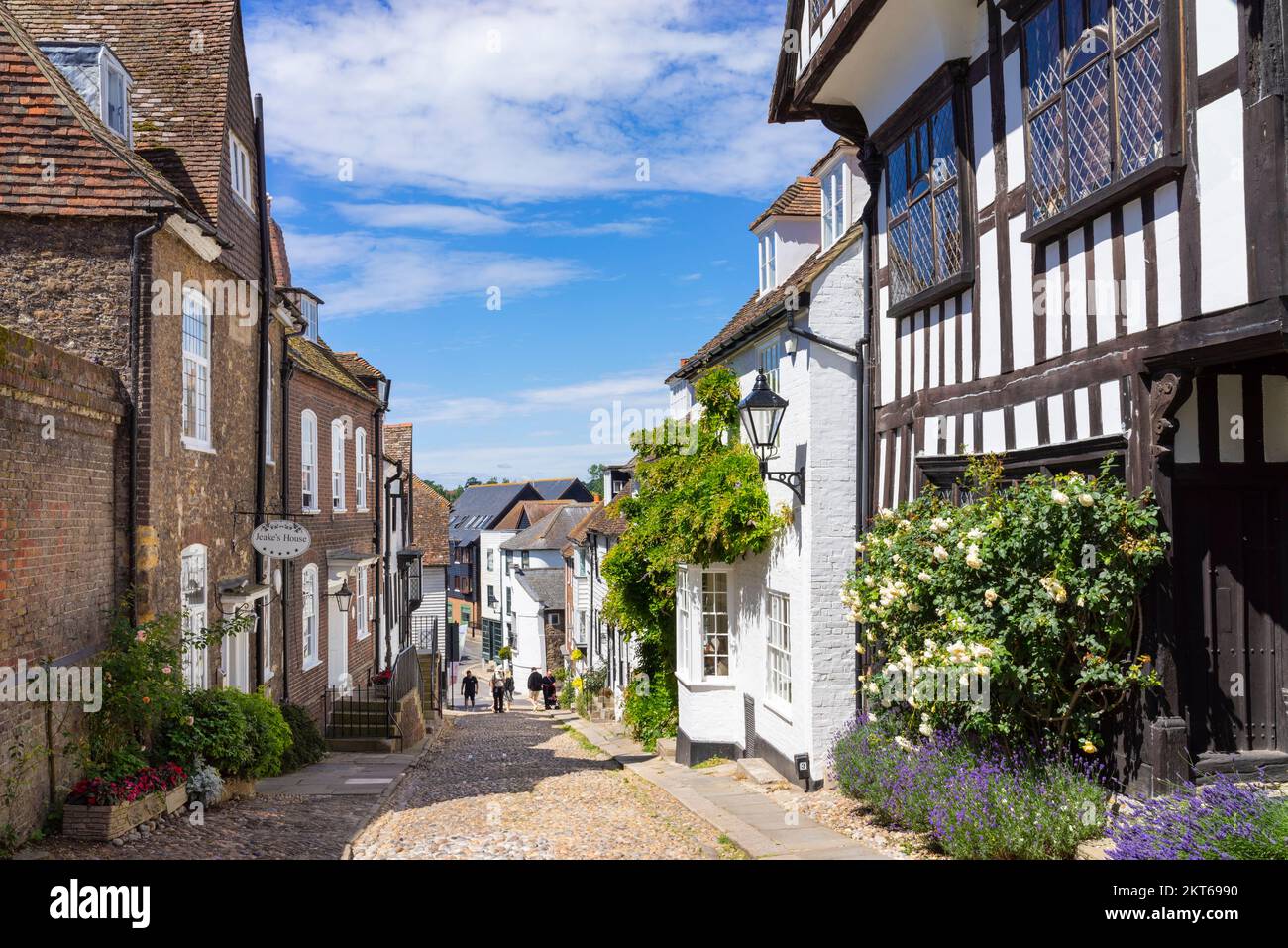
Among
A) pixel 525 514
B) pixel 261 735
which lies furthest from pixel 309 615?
pixel 525 514

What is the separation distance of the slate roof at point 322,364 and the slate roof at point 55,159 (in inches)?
279

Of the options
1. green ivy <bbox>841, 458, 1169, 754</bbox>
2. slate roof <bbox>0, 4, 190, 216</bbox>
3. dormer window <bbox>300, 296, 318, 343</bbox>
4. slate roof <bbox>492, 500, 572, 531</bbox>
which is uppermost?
dormer window <bbox>300, 296, 318, 343</bbox>

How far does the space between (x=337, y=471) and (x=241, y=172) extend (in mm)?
8701

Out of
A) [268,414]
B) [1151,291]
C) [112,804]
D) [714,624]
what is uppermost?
[268,414]

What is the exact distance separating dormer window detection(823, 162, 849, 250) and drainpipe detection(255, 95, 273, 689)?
26.6 ft

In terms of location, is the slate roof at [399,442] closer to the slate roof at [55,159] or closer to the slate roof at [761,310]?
the slate roof at [761,310]

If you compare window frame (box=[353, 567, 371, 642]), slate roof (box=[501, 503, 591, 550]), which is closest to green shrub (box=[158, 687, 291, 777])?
window frame (box=[353, 567, 371, 642])

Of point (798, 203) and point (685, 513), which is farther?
point (798, 203)

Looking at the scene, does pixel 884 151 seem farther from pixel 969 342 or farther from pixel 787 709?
pixel 787 709

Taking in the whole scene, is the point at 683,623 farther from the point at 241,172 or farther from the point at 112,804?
the point at 112,804

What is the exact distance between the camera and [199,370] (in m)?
13.1

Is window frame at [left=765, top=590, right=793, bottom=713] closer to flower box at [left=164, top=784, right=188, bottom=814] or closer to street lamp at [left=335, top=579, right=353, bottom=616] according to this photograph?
flower box at [left=164, top=784, right=188, bottom=814]

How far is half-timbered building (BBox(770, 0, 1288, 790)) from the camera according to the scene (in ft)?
19.6
